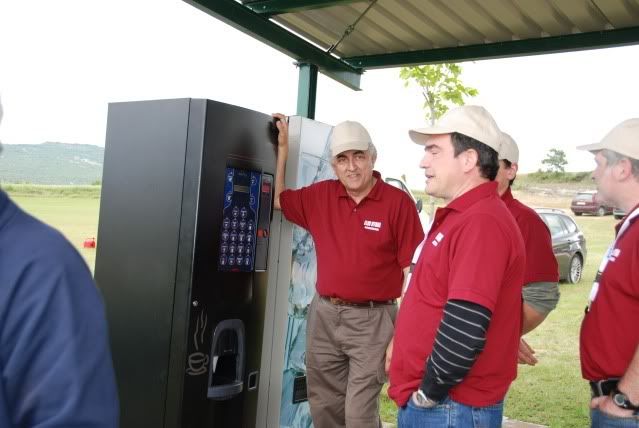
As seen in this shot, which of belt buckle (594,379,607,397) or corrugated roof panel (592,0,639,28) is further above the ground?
corrugated roof panel (592,0,639,28)

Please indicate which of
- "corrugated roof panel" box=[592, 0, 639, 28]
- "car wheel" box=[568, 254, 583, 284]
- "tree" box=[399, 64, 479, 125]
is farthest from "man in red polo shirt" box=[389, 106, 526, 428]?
"car wheel" box=[568, 254, 583, 284]

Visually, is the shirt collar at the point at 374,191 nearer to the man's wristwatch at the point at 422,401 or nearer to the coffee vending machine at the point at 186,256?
the coffee vending machine at the point at 186,256

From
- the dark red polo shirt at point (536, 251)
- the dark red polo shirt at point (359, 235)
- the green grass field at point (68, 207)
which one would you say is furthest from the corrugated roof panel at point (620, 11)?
the green grass field at point (68, 207)

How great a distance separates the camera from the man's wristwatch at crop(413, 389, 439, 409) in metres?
1.91

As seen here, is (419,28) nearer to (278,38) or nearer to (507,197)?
(278,38)

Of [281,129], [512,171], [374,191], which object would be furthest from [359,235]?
[512,171]

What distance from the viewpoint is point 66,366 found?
0.86m

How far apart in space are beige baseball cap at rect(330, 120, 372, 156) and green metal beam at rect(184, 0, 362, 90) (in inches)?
29.8

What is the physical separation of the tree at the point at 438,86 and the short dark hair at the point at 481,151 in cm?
632

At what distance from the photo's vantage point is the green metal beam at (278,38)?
320 centimetres

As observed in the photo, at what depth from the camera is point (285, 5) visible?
3348 millimetres

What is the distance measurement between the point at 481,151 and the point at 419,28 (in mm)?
2094

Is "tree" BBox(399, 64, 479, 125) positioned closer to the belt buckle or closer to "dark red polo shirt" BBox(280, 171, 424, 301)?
"dark red polo shirt" BBox(280, 171, 424, 301)

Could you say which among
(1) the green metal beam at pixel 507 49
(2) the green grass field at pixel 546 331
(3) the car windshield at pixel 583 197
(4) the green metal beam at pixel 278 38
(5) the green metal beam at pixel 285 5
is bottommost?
(2) the green grass field at pixel 546 331
